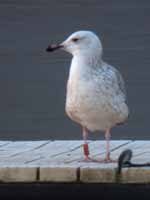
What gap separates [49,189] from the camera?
22.9 feet

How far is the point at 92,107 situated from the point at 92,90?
0.10 metres

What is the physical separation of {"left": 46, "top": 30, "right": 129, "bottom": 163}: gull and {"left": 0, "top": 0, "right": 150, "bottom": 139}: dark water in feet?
17.4

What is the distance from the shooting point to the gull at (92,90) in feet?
24.0

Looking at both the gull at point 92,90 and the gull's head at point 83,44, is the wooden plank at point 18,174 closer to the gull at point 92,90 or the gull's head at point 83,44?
the gull at point 92,90

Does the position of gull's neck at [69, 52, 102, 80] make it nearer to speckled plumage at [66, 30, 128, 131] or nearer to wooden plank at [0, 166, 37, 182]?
speckled plumage at [66, 30, 128, 131]

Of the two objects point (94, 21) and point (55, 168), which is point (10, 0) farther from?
point (55, 168)

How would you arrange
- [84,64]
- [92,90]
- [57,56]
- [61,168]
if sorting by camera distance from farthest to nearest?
[57,56], [84,64], [92,90], [61,168]

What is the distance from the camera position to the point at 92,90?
7293 millimetres

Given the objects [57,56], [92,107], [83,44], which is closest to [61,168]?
[92,107]

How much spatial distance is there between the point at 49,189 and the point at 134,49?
20.2ft

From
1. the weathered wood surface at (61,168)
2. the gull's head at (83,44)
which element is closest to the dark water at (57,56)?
the weathered wood surface at (61,168)

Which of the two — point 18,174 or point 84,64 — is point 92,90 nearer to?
point 84,64

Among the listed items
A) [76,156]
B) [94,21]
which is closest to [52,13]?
[94,21]

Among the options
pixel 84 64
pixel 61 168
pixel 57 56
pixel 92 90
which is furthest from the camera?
pixel 57 56
